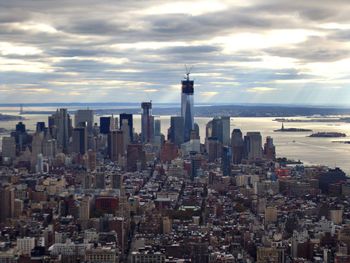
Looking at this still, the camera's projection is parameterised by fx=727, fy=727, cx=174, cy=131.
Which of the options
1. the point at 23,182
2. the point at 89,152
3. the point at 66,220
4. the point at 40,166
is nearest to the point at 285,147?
the point at 89,152

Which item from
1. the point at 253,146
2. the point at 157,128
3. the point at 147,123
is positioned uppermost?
the point at 147,123

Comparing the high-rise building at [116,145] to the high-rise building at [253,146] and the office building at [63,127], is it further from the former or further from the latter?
the high-rise building at [253,146]

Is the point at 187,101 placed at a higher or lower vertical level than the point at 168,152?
higher

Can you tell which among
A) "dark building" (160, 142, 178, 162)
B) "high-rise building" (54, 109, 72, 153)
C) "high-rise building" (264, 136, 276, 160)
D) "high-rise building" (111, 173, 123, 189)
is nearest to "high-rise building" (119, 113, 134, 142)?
"high-rise building" (54, 109, 72, 153)

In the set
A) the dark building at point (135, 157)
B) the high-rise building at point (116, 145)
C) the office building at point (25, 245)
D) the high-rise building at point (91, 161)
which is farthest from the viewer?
the high-rise building at point (116, 145)

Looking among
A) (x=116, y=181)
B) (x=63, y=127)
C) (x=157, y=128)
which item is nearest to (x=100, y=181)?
(x=116, y=181)

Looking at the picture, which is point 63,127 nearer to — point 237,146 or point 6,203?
point 237,146

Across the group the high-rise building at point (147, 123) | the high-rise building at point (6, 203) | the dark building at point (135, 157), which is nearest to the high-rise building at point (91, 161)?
the dark building at point (135, 157)
